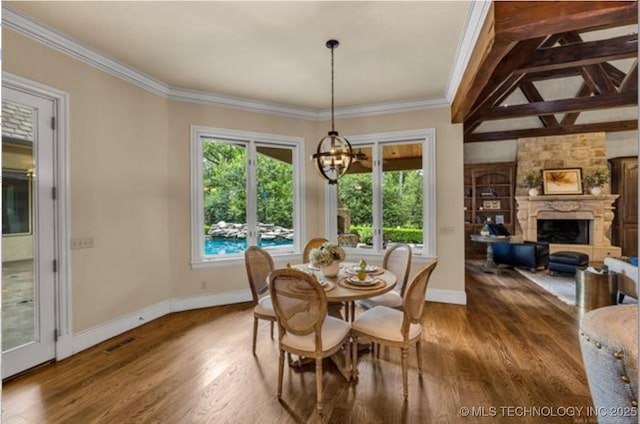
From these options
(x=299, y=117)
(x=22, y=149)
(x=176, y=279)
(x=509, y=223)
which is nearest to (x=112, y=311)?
(x=176, y=279)

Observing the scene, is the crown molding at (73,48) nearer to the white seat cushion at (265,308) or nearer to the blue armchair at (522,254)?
the white seat cushion at (265,308)

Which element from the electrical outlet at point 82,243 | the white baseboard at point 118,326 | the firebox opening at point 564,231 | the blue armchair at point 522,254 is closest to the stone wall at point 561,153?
the firebox opening at point 564,231

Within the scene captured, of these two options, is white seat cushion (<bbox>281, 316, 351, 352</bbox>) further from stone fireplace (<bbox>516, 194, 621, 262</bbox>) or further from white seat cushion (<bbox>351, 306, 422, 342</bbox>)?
stone fireplace (<bbox>516, 194, 621, 262</bbox>)

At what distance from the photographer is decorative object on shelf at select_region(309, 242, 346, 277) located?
9.52 ft

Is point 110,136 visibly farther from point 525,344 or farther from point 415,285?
point 525,344

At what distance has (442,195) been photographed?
4.66 m

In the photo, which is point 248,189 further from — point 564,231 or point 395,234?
point 564,231

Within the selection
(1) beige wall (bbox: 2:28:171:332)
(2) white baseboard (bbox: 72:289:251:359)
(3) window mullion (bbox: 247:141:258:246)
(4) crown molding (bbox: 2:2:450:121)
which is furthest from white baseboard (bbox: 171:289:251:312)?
(4) crown molding (bbox: 2:2:450:121)

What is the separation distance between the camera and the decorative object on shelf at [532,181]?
7.95 meters

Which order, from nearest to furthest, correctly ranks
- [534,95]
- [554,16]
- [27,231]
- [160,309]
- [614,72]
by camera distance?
[554,16] → [27,231] → [160,309] → [614,72] → [534,95]

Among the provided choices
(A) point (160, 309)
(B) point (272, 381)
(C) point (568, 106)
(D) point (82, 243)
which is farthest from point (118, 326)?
(C) point (568, 106)

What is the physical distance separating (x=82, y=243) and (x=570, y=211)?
962 centimetres

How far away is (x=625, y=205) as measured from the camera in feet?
25.0

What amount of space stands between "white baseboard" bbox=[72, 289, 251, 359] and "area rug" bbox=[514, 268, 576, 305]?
4740 millimetres
